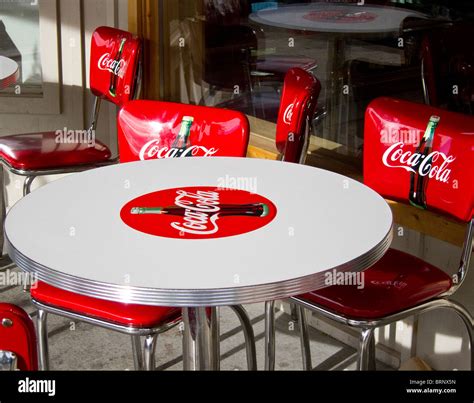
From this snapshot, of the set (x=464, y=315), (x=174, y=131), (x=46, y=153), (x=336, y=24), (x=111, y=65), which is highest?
(x=336, y=24)

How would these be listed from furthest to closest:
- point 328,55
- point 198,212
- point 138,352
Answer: point 328,55
point 138,352
point 198,212

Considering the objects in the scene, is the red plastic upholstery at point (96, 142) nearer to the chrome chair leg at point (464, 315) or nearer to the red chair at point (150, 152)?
Result: the red chair at point (150, 152)

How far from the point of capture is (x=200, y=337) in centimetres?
226

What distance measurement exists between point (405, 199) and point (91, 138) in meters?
1.75

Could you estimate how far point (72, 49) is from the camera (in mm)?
4523

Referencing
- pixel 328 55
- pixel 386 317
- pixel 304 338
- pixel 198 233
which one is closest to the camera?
pixel 198 233

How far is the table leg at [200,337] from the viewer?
225 cm

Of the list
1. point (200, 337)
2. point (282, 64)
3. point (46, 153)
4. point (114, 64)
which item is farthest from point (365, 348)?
point (114, 64)

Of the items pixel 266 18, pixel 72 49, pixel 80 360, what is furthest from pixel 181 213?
pixel 72 49

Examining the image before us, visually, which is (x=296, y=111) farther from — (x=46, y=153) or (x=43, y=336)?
(x=46, y=153)

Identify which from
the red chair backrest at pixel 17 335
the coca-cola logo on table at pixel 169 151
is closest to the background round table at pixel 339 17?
the coca-cola logo on table at pixel 169 151

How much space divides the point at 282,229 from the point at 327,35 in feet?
5.40

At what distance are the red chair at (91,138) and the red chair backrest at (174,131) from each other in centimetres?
79
